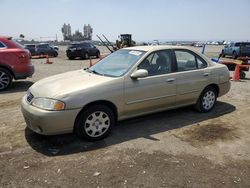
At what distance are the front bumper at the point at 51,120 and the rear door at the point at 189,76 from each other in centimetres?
237

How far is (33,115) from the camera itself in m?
4.52

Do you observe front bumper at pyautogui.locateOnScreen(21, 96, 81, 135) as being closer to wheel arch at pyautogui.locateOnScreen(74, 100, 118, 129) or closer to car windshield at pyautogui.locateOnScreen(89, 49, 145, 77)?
wheel arch at pyautogui.locateOnScreen(74, 100, 118, 129)

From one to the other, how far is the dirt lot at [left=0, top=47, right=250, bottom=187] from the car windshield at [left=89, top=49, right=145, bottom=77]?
3.64ft

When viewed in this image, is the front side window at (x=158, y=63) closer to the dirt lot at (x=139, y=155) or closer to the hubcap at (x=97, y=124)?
the dirt lot at (x=139, y=155)

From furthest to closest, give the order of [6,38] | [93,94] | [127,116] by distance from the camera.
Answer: [6,38] < [127,116] < [93,94]

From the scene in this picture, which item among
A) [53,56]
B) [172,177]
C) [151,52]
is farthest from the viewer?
[53,56]

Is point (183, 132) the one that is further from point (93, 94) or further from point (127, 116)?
point (93, 94)

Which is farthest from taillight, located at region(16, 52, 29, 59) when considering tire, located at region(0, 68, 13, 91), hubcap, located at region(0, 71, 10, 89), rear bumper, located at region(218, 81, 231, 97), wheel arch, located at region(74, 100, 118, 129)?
rear bumper, located at region(218, 81, 231, 97)

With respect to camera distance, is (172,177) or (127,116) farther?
(127,116)

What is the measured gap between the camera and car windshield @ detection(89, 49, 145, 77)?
17.5 feet

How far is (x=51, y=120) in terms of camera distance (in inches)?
174

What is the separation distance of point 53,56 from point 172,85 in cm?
2484

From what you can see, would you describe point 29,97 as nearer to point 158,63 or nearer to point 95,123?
point 95,123

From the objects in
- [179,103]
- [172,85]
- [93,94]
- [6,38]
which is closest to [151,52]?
[172,85]
